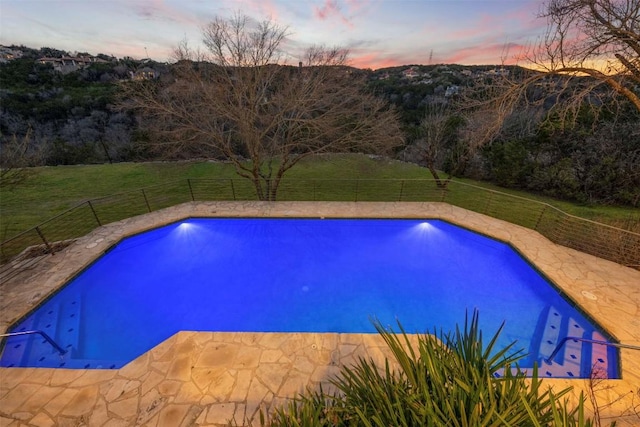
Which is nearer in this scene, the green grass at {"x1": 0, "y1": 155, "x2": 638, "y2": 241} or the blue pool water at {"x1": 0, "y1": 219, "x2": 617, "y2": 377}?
the blue pool water at {"x1": 0, "y1": 219, "x2": 617, "y2": 377}

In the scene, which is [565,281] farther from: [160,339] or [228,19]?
[228,19]

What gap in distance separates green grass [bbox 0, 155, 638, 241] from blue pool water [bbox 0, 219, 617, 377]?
4.04 metres

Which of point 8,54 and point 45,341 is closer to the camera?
point 45,341

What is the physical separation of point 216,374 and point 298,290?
3.28m

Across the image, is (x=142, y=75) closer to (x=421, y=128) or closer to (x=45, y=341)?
(x=45, y=341)

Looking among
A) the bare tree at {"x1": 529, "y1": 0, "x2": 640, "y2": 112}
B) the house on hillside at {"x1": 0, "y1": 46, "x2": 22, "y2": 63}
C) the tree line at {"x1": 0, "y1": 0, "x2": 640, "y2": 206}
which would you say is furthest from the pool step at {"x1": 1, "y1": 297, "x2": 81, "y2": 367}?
the house on hillside at {"x1": 0, "y1": 46, "x2": 22, "y2": 63}

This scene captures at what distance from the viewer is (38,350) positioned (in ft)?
17.0

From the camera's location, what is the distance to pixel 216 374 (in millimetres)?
4281

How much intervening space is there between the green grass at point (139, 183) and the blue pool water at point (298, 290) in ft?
13.3

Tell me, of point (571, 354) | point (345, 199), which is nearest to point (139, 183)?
point (345, 199)

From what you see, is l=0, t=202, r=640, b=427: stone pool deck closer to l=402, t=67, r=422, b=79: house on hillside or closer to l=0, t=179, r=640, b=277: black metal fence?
l=0, t=179, r=640, b=277: black metal fence

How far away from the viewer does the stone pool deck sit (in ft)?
12.2

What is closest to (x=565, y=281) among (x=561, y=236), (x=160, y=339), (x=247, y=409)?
(x=561, y=236)

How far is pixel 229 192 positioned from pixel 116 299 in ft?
25.6
